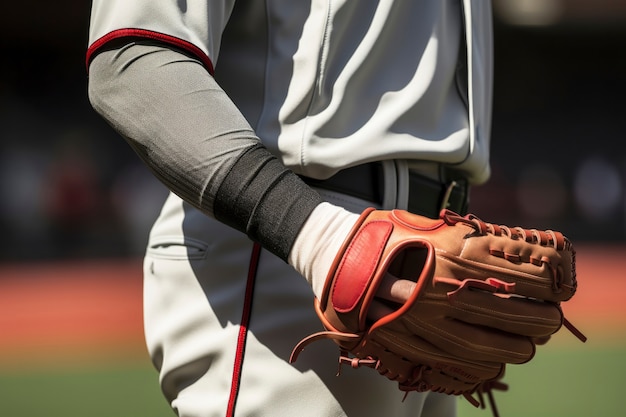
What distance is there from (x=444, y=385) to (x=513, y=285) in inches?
7.9

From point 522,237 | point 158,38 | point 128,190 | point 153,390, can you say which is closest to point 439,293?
point 522,237

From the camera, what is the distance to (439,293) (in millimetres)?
1056

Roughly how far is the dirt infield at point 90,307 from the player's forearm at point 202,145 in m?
5.75

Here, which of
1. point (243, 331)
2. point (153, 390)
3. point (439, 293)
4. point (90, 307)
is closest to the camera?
point (439, 293)

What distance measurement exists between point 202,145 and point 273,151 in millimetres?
189

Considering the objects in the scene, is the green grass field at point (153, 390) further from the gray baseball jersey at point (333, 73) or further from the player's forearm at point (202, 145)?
the player's forearm at point (202, 145)

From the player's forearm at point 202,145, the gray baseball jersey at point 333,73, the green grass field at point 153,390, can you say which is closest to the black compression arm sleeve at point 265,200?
the player's forearm at point 202,145

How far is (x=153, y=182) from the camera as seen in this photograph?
46.6 feet

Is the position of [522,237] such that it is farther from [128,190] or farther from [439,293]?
[128,190]

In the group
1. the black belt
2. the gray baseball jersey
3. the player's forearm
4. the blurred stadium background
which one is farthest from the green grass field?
the player's forearm

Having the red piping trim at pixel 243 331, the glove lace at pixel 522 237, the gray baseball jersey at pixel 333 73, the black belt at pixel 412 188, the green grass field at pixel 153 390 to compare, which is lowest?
the green grass field at pixel 153 390

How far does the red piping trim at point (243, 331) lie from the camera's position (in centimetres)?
122

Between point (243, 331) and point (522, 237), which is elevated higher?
point (522, 237)

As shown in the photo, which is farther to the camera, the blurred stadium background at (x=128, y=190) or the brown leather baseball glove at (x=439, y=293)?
the blurred stadium background at (x=128, y=190)
